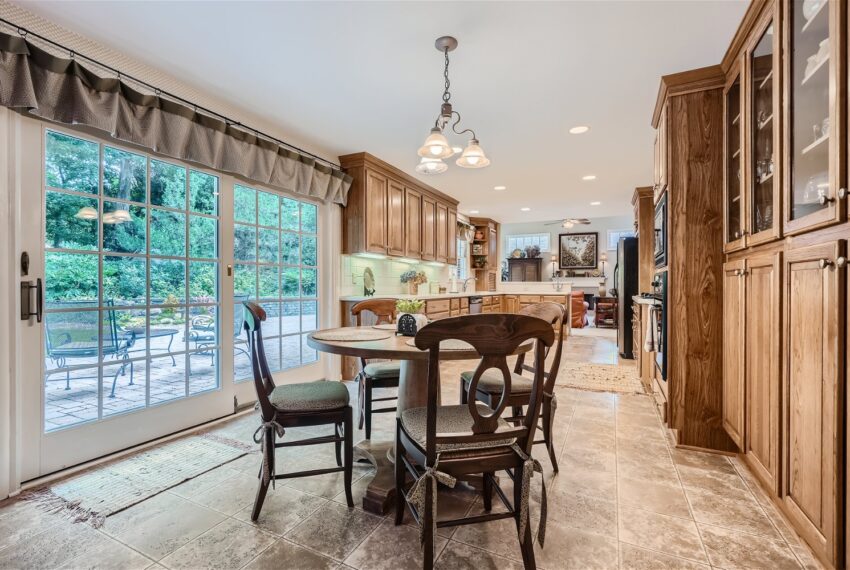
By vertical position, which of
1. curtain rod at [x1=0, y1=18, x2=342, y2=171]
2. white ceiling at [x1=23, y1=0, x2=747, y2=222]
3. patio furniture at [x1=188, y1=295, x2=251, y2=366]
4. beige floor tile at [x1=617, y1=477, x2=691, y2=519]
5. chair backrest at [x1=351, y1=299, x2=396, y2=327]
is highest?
white ceiling at [x1=23, y1=0, x2=747, y2=222]

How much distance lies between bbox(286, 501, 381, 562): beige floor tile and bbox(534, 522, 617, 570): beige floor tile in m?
0.67

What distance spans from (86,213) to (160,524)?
5.54ft

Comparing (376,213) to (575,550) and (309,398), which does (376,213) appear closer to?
(309,398)

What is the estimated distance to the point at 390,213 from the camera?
14.8 ft

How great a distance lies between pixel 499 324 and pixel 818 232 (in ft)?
3.78

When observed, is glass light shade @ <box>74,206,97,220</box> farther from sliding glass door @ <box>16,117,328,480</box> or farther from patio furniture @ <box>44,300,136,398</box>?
patio furniture @ <box>44,300,136,398</box>

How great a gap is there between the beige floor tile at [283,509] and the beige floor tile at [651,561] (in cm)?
124

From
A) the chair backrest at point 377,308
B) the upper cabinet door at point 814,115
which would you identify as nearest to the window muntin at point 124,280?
the chair backrest at point 377,308

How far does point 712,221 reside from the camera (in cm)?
243

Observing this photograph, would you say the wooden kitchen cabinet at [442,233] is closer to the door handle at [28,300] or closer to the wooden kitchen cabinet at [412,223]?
the wooden kitchen cabinet at [412,223]

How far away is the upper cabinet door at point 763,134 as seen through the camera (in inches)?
66.4

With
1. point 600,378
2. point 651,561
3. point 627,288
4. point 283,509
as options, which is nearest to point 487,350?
point 651,561

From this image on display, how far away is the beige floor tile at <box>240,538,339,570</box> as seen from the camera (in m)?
1.41

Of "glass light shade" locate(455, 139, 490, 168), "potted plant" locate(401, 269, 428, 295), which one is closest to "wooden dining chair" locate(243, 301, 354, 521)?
"glass light shade" locate(455, 139, 490, 168)
